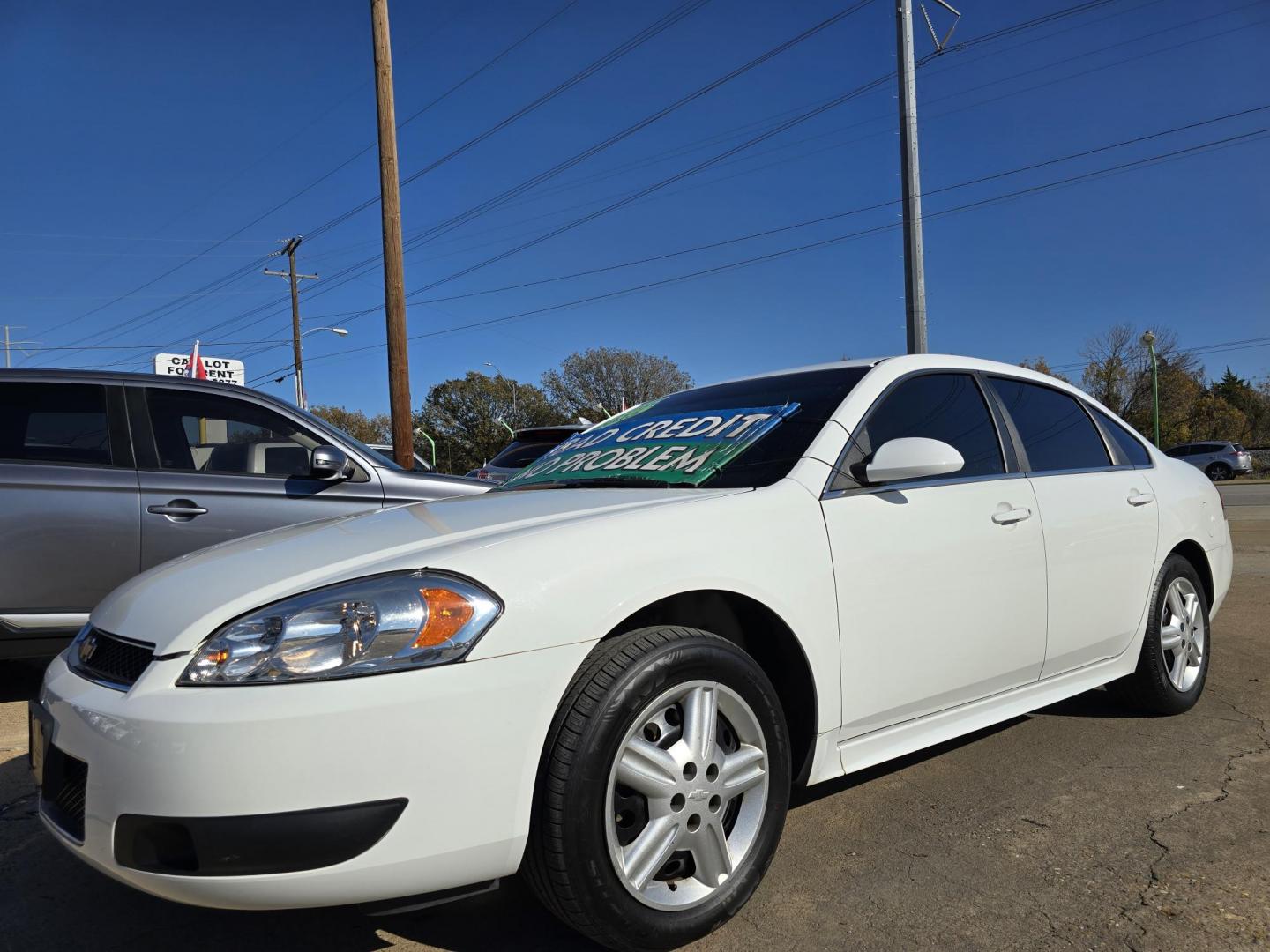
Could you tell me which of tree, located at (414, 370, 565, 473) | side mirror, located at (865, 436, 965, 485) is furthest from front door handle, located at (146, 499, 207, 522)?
tree, located at (414, 370, 565, 473)

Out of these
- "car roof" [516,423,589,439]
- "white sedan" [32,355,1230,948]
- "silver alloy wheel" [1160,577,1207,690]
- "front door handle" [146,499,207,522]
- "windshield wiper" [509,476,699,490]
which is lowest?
"silver alloy wheel" [1160,577,1207,690]

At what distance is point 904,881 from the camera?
96.3 inches

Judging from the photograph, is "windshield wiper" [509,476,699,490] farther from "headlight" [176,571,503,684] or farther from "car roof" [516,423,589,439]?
"car roof" [516,423,589,439]

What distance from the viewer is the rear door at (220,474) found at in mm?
4461

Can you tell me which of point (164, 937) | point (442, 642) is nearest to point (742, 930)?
point (442, 642)

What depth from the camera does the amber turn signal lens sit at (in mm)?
1854

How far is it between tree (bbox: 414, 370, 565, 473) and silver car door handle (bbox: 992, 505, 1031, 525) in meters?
57.6

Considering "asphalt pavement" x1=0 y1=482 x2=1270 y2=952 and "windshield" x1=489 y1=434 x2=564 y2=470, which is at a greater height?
"windshield" x1=489 y1=434 x2=564 y2=470

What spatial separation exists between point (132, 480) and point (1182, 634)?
15.9ft

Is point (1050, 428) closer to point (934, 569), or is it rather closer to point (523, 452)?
point (934, 569)

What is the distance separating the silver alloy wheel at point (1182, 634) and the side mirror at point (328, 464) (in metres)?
3.93

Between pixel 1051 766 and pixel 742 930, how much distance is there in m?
1.62

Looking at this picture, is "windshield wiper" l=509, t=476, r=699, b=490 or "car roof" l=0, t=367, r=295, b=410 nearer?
"windshield wiper" l=509, t=476, r=699, b=490

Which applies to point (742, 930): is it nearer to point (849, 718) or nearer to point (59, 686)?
point (849, 718)
